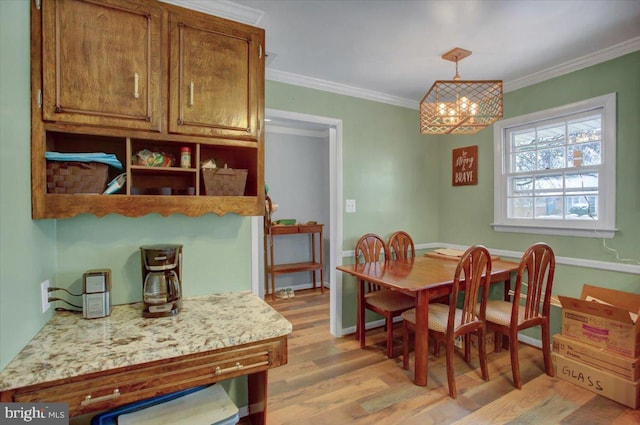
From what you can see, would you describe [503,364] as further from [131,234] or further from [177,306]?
[131,234]

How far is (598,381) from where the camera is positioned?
7.16 feet

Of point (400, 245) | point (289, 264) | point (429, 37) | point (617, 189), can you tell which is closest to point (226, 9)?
point (429, 37)

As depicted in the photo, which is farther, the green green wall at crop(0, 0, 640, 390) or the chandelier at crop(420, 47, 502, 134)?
the chandelier at crop(420, 47, 502, 134)

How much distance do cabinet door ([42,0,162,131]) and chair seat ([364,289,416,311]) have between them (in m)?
2.20

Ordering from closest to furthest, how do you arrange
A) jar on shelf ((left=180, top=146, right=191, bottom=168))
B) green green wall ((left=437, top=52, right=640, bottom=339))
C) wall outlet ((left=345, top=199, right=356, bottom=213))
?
jar on shelf ((left=180, top=146, right=191, bottom=168))
green green wall ((left=437, top=52, right=640, bottom=339))
wall outlet ((left=345, top=199, right=356, bottom=213))

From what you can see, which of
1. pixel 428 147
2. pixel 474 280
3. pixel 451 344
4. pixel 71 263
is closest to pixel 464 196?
pixel 428 147

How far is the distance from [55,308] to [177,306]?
55cm

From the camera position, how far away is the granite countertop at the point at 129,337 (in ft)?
3.49

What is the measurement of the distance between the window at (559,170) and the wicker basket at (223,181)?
2693mm

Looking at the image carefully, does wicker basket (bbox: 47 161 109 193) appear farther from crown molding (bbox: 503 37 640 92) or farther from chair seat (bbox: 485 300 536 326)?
crown molding (bbox: 503 37 640 92)

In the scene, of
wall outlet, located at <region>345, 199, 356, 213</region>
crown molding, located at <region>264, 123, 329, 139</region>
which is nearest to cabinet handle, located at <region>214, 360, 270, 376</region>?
wall outlet, located at <region>345, 199, 356, 213</region>

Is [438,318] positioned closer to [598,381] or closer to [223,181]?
Result: [598,381]

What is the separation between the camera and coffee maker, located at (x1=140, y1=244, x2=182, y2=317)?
1479 mm

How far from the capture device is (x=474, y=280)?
224 cm
